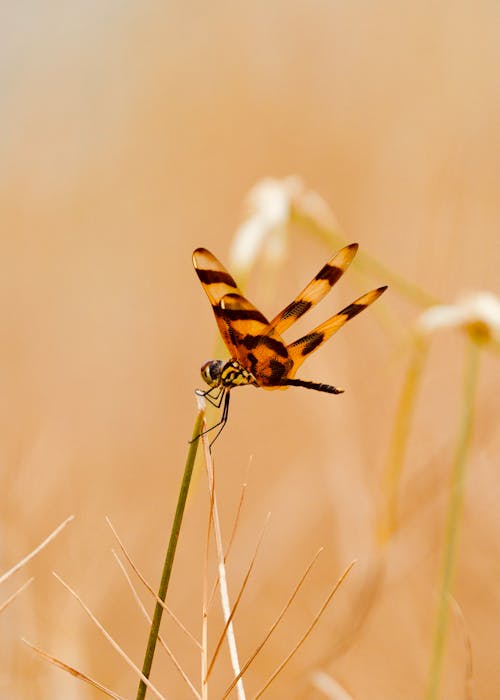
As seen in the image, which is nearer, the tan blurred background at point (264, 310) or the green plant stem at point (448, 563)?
the green plant stem at point (448, 563)

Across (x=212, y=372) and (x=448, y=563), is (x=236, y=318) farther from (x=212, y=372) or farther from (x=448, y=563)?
(x=448, y=563)

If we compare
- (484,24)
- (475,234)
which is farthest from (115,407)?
(484,24)

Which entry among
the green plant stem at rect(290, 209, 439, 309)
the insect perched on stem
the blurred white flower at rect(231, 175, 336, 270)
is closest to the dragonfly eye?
the insect perched on stem

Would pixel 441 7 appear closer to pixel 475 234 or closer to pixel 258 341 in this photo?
pixel 475 234

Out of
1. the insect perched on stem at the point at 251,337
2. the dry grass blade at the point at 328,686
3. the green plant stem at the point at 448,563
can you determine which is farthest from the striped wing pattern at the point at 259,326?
the dry grass blade at the point at 328,686

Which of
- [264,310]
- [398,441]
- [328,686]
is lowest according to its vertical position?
[328,686]

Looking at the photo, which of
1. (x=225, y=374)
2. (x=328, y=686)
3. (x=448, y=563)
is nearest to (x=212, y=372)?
(x=225, y=374)

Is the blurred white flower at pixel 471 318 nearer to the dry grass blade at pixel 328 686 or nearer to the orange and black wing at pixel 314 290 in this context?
the orange and black wing at pixel 314 290
